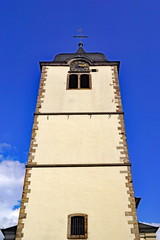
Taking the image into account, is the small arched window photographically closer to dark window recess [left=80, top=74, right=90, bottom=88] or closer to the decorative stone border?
the decorative stone border

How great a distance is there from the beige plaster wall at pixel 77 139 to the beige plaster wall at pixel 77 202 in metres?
0.54

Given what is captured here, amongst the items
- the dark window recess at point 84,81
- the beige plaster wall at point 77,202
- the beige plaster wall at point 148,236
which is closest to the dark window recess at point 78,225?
the beige plaster wall at point 77,202

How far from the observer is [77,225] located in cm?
938

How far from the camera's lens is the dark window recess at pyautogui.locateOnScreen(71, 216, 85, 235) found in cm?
923

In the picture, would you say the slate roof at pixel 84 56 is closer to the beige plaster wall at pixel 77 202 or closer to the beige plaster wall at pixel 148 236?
the beige plaster wall at pixel 77 202

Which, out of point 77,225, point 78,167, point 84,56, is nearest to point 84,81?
point 84,56

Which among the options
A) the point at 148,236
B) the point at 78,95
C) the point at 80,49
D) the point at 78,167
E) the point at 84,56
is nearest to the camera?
the point at 78,167

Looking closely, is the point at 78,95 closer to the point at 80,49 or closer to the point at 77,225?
the point at 77,225

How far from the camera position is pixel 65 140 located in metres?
11.8

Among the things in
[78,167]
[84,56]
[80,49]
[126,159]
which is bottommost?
[78,167]

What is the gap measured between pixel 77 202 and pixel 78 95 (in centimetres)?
580

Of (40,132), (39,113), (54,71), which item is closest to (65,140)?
(40,132)

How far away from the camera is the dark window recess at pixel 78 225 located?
9232mm

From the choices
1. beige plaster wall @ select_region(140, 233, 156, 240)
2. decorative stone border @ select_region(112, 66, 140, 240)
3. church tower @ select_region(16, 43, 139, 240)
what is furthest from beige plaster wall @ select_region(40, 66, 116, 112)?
beige plaster wall @ select_region(140, 233, 156, 240)
